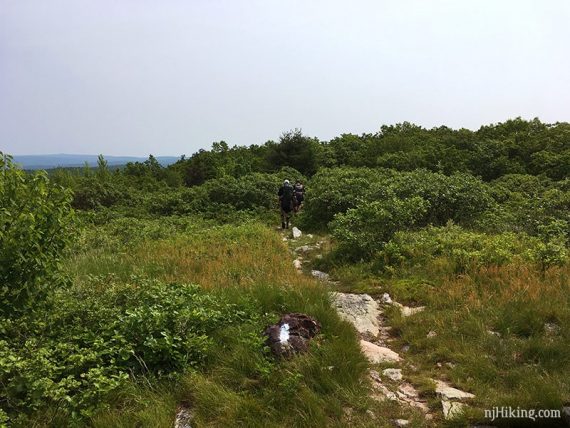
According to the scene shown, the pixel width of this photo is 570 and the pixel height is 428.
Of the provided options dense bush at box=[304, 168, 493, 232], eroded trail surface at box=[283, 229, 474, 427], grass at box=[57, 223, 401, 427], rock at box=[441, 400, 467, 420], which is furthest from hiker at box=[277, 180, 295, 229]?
rock at box=[441, 400, 467, 420]

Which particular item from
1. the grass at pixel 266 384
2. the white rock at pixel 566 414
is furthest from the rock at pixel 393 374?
the white rock at pixel 566 414

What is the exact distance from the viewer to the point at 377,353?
519 centimetres

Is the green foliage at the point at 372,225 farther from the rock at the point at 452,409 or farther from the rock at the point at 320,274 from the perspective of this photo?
the rock at the point at 452,409

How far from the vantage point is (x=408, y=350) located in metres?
5.47

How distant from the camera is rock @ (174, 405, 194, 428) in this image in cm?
383

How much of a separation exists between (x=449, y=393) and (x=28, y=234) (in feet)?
15.1

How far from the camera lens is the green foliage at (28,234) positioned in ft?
14.1

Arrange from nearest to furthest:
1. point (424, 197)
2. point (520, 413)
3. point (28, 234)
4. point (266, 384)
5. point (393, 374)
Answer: point (520, 413) < point (266, 384) < point (28, 234) < point (393, 374) < point (424, 197)

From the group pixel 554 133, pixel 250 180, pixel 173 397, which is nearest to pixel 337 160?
pixel 250 180

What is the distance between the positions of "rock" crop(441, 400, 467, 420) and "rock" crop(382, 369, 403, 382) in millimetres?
636

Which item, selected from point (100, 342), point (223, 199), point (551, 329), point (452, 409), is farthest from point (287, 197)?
point (452, 409)

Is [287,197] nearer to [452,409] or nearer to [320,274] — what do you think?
[320,274]

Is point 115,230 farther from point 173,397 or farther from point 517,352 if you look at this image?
point 517,352

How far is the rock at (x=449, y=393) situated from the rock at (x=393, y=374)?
1.38ft
